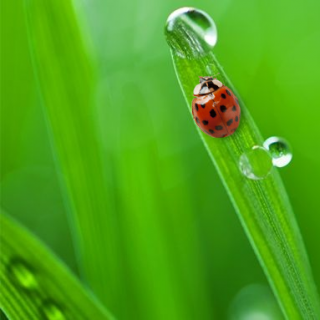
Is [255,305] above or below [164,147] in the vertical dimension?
below

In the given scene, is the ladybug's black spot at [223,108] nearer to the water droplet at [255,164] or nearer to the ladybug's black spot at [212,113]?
the ladybug's black spot at [212,113]

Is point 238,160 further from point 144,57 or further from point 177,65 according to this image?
point 144,57

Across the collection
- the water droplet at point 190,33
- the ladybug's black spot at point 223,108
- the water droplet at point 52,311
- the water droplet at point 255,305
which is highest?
the water droplet at point 190,33

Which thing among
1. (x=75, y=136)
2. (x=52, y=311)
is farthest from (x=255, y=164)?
(x=75, y=136)

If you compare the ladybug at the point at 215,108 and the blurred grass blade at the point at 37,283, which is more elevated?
the ladybug at the point at 215,108

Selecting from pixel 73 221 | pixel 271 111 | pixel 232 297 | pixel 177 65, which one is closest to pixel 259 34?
pixel 271 111

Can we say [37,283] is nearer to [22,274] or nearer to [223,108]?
[22,274]

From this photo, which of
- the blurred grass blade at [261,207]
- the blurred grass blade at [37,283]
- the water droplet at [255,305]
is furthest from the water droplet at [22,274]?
the water droplet at [255,305]
